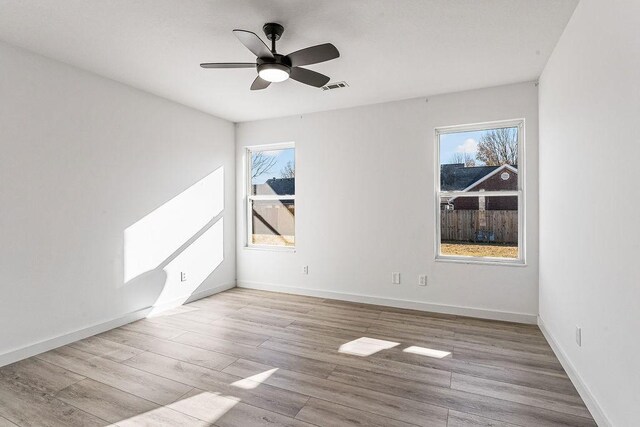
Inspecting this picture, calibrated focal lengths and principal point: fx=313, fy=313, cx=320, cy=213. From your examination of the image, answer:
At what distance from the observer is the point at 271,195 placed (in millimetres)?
5090

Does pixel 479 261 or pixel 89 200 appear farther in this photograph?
pixel 479 261

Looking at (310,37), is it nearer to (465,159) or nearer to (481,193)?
(465,159)

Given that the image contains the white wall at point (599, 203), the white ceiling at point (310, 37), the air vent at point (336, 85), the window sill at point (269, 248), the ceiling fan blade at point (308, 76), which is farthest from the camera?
the window sill at point (269, 248)

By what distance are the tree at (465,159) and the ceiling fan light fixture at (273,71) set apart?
2.41 m

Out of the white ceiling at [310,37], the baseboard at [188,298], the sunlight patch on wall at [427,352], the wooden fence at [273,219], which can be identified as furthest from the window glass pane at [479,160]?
the baseboard at [188,298]

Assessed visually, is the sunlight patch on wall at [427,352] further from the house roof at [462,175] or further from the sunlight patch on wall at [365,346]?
the house roof at [462,175]

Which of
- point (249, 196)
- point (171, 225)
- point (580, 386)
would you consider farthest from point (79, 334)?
point (580, 386)

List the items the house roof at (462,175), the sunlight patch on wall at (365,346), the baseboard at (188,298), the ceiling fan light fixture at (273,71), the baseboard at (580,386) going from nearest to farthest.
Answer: the baseboard at (580,386) → the ceiling fan light fixture at (273,71) → the sunlight patch on wall at (365,346) → the house roof at (462,175) → the baseboard at (188,298)

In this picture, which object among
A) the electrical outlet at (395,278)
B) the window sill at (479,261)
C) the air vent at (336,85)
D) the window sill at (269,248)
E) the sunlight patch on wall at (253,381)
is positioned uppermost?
the air vent at (336,85)

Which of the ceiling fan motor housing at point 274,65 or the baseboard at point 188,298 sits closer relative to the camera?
the ceiling fan motor housing at point 274,65

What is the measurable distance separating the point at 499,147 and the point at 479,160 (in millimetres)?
254

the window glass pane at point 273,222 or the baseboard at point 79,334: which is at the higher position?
the window glass pane at point 273,222

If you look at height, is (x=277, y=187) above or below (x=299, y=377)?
above

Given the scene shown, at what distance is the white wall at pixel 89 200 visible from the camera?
2.68 meters
